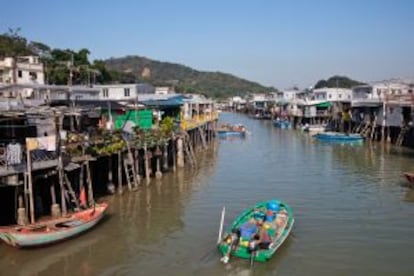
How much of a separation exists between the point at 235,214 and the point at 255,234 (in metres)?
6.83

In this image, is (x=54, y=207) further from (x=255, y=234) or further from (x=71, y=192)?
(x=255, y=234)

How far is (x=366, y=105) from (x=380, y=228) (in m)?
41.2

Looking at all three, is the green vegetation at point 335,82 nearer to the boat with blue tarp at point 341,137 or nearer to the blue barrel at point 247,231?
the boat with blue tarp at point 341,137

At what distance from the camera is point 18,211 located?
64.2 ft

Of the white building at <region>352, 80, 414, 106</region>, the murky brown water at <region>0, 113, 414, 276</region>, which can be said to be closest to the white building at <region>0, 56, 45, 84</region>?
the murky brown water at <region>0, 113, 414, 276</region>

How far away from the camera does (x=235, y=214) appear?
2433cm

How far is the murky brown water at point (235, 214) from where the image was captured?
17.3 meters

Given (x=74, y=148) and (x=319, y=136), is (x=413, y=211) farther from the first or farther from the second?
(x=319, y=136)

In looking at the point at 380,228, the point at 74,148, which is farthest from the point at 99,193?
the point at 380,228

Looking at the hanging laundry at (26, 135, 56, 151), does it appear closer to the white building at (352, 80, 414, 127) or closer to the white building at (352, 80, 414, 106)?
the white building at (352, 80, 414, 127)

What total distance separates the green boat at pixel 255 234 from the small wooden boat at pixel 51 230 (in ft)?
20.4

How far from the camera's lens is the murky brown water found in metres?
17.3

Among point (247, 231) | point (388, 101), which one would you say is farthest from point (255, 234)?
point (388, 101)

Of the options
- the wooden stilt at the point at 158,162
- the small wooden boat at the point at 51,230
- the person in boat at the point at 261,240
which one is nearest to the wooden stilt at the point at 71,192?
the small wooden boat at the point at 51,230
